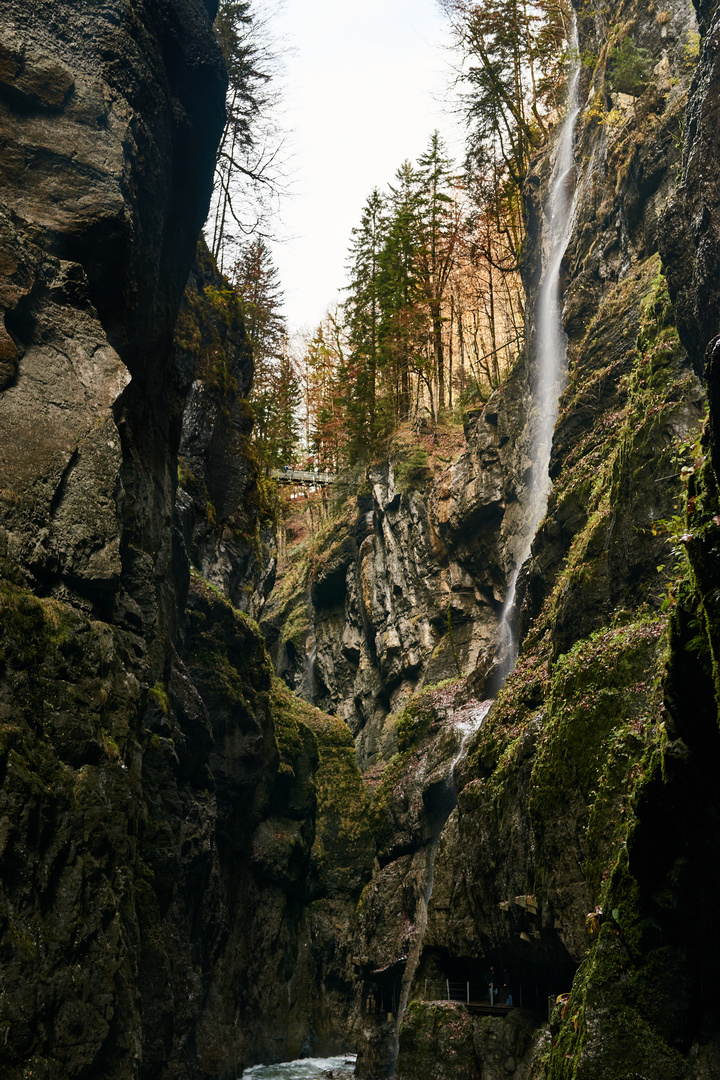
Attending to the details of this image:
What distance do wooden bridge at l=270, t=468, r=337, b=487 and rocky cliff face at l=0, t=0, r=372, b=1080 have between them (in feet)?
86.1

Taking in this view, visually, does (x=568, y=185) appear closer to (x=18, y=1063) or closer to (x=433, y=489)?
(x=433, y=489)

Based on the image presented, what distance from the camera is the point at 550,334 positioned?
2717cm

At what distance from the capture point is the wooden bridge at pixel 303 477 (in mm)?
49000

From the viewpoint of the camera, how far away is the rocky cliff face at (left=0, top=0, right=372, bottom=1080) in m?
8.10

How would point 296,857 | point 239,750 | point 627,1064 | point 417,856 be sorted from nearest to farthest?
1. point 627,1064
2. point 239,750
3. point 417,856
4. point 296,857

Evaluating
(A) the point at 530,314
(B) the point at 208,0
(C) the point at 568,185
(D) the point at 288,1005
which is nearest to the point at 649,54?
(C) the point at 568,185

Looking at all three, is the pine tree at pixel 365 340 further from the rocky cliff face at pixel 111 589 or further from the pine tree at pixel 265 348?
the rocky cliff face at pixel 111 589

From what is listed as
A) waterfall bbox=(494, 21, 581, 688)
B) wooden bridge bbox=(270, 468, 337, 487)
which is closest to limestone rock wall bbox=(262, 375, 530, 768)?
waterfall bbox=(494, 21, 581, 688)

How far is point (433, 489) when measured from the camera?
34.1 metres

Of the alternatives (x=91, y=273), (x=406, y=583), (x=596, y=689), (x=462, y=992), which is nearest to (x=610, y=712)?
(x=596, y=689)

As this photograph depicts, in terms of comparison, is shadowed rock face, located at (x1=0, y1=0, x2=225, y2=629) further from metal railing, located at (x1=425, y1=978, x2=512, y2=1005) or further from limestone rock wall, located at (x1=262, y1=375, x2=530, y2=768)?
limestone rock wall, located at (x1=262, y1=375, x2=530, y2=768)

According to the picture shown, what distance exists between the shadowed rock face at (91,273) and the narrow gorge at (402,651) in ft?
0.18

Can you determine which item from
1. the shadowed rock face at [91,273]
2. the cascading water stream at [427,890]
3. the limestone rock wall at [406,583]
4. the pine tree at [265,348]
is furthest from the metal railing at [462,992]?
the pine tree at [265,348]

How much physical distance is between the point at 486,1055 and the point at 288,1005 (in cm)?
1262
